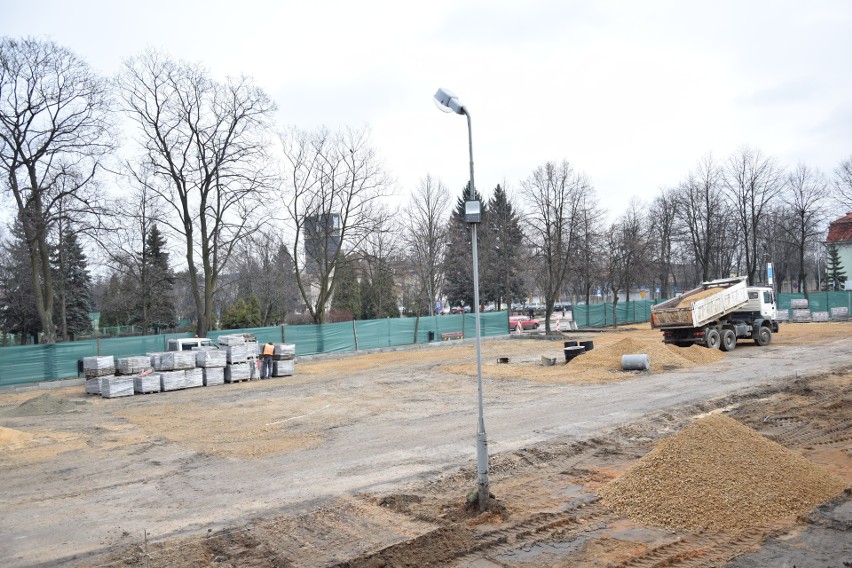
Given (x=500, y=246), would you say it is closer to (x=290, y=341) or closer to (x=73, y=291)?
(x=290, y=341)

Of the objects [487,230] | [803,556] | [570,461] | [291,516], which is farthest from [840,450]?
[487,230]

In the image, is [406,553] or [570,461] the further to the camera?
[570,461]

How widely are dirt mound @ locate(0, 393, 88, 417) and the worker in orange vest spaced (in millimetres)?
7812

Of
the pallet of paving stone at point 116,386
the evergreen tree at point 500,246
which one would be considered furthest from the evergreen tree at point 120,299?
the evergreen tree at point 500,246

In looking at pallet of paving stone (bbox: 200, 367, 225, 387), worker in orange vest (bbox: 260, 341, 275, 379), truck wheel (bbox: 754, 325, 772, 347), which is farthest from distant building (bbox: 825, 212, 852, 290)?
pallet of paving stone (bbox: 200, 367, 225, 387)

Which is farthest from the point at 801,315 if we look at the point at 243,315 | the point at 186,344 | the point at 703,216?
the point at 243,315

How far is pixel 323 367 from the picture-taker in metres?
29.7

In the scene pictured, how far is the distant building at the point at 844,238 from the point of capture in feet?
246

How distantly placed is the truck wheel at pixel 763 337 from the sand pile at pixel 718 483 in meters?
24.4

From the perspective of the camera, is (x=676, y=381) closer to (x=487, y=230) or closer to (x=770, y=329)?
(x=770, y=329)

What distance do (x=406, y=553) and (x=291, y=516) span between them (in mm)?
2190

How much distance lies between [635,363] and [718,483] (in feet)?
49.5

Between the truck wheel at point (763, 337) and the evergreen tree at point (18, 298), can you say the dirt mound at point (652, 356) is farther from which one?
the evergreen tree at point (18, 298)

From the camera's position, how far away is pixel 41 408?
18344 millimetres
